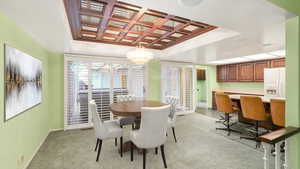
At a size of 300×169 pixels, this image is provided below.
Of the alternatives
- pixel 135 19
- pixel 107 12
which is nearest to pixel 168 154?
pixel 135 19

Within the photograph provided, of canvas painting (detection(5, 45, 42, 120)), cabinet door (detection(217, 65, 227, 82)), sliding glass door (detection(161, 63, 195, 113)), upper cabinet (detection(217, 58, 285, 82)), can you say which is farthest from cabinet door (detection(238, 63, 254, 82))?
canvas painting (detection(5, 45, 42, 120))

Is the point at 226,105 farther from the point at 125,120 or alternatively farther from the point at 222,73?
the point at 222,73

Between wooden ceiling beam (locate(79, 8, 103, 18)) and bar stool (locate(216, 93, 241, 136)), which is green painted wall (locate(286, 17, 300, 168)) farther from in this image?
wooden ceiling beam (locate(79, 8, 103, 18))

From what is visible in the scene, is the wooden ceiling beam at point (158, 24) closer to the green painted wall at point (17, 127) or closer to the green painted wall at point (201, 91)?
the green painted wall at point (17, 127)

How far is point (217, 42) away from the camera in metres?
2.72

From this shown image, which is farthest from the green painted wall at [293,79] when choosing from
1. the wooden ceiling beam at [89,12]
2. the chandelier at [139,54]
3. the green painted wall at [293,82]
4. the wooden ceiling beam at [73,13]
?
the wooden ceiling beam at [73,13]

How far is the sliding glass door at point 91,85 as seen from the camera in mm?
3738

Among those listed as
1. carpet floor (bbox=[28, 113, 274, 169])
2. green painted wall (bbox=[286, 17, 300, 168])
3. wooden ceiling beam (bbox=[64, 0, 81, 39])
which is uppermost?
wooden ceiling beam (bbox=[64, 0, 81, 39])

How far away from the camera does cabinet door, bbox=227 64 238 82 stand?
5.96 m

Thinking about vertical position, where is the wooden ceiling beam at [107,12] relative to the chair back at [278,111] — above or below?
above

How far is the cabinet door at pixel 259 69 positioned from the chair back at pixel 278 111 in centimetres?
329

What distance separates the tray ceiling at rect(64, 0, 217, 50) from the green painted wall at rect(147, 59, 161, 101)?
4.84ft

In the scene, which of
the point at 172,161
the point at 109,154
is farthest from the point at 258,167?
the point at 109,154

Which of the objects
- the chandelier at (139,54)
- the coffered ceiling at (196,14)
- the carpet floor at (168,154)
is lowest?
the carpet floor at (168,154)
